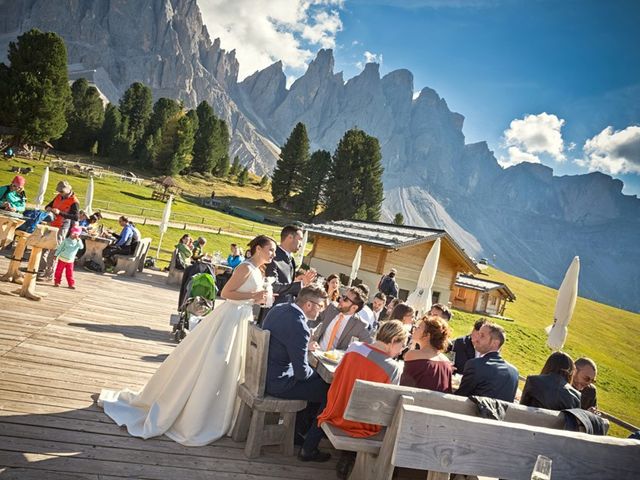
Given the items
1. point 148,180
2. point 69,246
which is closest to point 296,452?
point 69,246

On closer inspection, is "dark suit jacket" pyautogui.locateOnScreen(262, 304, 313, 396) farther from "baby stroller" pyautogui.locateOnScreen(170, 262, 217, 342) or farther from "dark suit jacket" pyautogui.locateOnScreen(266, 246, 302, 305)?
"baby stroller" pyautogui.locateOnScreen(170, 262, 217, 342)

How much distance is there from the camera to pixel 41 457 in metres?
3.10

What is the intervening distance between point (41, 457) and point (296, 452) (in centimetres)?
239

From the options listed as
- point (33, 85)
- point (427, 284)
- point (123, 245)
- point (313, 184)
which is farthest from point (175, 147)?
point (427, 284)

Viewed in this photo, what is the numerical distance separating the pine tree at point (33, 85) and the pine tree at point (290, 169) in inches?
1398

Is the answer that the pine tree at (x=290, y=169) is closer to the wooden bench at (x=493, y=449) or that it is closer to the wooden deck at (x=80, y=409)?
the wooden deck at (x=80, y=409)

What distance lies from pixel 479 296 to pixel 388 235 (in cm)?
3065

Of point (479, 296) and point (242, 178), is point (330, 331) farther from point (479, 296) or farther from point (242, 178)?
point (242, 178)

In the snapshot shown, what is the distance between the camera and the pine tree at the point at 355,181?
207 feet

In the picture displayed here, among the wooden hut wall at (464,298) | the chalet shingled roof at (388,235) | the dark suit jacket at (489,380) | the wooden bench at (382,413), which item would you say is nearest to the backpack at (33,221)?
the wooden bench at (382,413)

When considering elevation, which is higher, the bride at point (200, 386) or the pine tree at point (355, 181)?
the pine tree at point (355, 181)

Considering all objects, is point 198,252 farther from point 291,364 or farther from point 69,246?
point 291,364

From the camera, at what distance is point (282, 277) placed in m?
5.94

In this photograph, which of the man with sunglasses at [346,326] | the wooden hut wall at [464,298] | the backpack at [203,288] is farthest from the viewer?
the wooden hut wall at [464,298]
